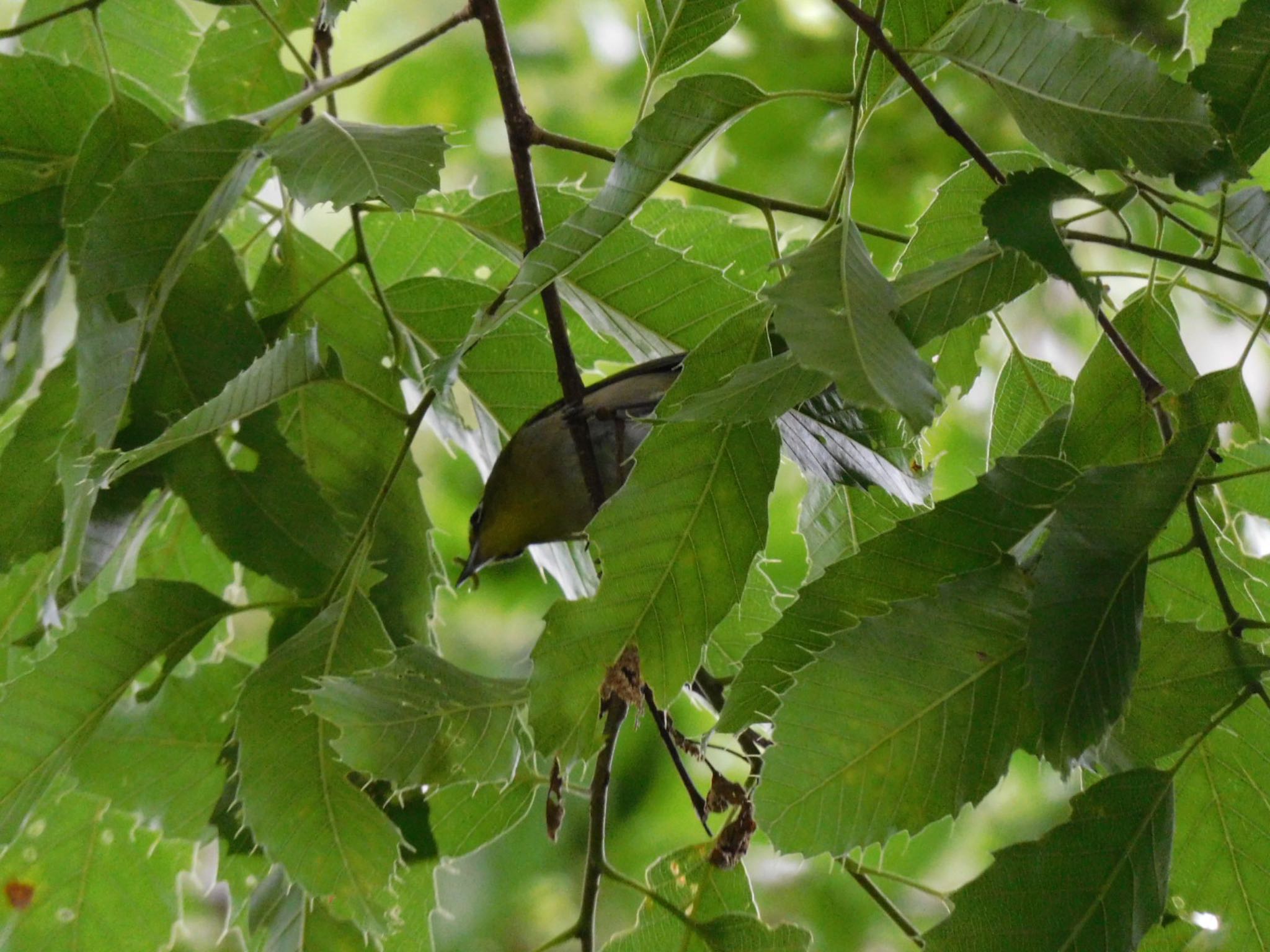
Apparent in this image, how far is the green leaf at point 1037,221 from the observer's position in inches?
34.7

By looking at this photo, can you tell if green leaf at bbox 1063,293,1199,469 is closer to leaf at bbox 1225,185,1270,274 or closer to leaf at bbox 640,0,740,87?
leaf at bbox 1225,185,1270,274

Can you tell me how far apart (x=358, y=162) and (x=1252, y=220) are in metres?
0.80

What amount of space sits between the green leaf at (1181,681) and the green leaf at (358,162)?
766mm

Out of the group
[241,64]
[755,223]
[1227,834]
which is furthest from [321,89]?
[755,223]

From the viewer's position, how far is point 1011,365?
154cm

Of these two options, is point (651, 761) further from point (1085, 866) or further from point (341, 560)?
point (1085, 866)

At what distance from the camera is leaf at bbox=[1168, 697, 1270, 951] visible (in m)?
1.16

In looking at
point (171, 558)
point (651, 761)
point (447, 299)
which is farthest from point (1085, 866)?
point (651, 761)

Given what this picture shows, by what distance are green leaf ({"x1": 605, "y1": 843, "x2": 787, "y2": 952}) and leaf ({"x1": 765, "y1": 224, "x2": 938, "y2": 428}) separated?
68 centimetres

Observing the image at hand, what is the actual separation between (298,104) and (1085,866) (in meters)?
1.05

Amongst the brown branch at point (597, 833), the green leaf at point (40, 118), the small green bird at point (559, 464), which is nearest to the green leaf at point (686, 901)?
the brown branch at point (597, 833)

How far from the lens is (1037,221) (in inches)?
35.9

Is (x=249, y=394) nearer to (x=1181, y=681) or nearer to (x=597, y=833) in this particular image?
(x=597, y=833)

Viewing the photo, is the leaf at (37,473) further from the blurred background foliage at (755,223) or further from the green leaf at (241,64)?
the blurred background foliage at (755,223)
